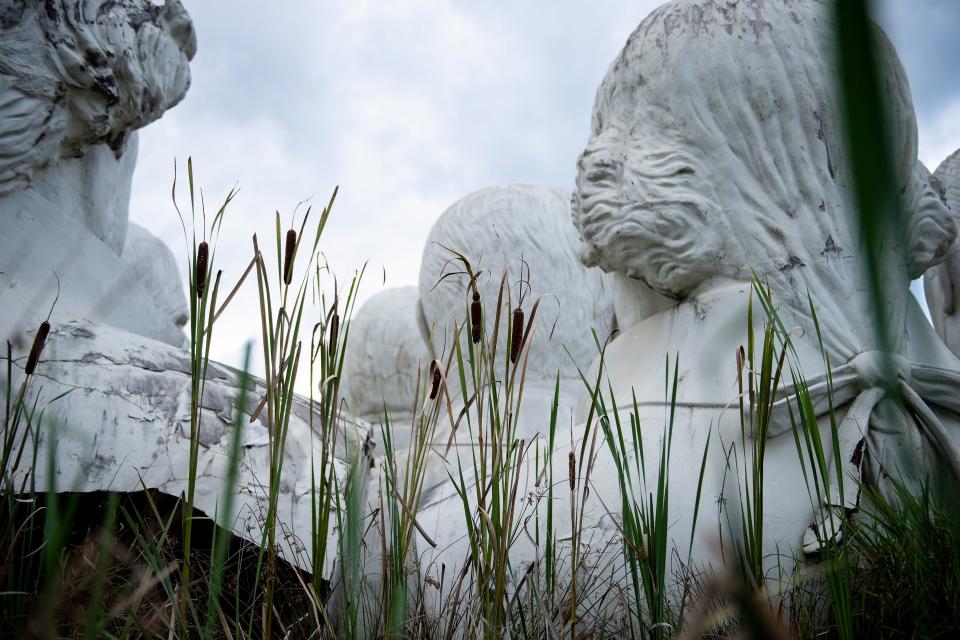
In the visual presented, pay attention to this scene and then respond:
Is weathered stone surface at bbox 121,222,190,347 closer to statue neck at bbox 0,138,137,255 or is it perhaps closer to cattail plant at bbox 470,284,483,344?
statue neck at bbox 0,138,137,255

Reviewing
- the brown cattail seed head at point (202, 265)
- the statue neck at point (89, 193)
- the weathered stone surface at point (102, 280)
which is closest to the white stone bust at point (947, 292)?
the weathered stone surface at point (102, 280)

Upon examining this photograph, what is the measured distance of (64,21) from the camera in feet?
6.07

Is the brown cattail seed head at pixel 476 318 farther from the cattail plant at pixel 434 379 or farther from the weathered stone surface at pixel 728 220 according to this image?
the weathered stone surface at pixel 728 220

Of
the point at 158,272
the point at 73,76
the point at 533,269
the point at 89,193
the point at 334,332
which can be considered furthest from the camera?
the point at 158,272

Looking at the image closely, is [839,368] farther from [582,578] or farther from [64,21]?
[64,21]

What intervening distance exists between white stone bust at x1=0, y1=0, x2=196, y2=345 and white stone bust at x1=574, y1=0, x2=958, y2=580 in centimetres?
98

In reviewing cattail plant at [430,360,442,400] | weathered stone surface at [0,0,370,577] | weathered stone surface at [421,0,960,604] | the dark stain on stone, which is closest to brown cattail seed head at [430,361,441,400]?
cattail plant at [430,360,442,400]

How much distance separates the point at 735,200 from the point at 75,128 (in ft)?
4.31

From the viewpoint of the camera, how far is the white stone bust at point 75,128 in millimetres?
1800

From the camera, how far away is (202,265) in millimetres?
943

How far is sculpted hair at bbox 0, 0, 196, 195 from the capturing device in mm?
1806

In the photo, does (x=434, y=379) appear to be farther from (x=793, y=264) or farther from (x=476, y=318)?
(x=793, y=264)

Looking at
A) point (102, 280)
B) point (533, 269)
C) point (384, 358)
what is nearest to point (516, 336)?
point (102, 280)

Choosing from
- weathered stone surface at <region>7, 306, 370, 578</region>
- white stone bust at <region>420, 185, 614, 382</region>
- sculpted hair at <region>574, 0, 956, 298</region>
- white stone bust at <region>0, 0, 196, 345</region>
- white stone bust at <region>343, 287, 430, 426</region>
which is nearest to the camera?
weathered stone surface at <region>7, 306, 370, 578</region>
